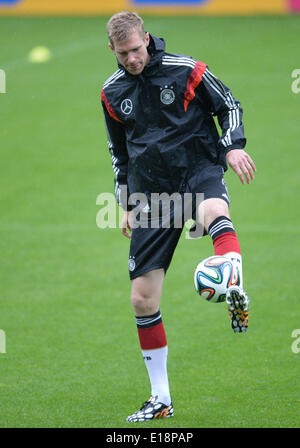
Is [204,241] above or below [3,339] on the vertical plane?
above

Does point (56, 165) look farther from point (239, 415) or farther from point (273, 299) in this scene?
point (239, 415)

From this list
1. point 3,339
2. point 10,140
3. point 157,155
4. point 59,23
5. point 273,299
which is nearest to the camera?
point 157,155

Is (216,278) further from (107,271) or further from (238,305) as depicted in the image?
(107,271)

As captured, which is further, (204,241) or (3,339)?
(204,241)

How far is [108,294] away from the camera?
283 inches

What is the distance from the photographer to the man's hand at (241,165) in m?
4.33

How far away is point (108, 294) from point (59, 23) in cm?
1212

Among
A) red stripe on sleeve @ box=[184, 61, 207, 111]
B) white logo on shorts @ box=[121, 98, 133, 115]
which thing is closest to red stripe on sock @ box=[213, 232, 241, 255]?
red stripe on sleeve @ box=[184, 61, 207, 111]

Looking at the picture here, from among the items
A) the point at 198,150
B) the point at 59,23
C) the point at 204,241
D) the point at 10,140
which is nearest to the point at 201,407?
the point at 198,150

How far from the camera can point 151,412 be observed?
15.6 feet

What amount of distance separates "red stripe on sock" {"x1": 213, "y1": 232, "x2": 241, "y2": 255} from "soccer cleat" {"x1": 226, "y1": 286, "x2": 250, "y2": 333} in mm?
292

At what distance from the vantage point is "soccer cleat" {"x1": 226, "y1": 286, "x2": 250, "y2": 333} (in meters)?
3.96

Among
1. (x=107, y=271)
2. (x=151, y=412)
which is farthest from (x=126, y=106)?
(x=107, y=271)

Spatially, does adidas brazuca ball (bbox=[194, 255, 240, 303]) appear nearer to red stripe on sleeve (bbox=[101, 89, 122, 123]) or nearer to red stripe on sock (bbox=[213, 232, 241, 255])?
red stripe on sock (bbox=[213, 232, 241, 255])
